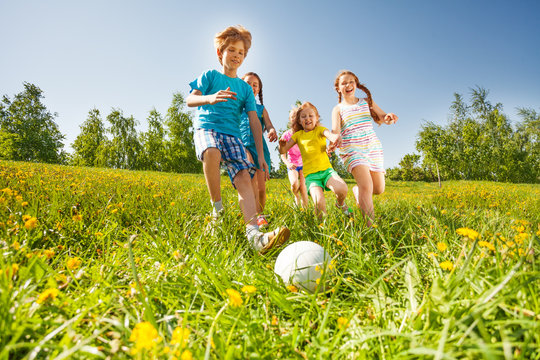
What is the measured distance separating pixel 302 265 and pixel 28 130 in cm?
5634

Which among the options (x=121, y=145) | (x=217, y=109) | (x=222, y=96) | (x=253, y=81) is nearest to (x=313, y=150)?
(x=253, y=81)

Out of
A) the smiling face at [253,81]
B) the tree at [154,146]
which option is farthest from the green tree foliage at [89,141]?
the smiling face at [253,81]

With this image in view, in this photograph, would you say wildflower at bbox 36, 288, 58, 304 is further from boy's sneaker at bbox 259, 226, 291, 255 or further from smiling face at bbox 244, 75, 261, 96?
smiling face at bbox 244, 75, 261, 96

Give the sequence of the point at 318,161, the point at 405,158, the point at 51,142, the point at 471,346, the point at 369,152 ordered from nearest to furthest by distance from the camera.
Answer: the point at 471,346
the point at 369,152
the point at 318,161
the point at 51,142
the point at 405,158

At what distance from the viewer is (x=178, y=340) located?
933 millimetres

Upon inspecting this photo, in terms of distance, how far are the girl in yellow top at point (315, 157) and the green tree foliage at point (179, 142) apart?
37240 mm

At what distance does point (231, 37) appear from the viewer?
3449mm

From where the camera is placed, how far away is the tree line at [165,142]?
34.2m

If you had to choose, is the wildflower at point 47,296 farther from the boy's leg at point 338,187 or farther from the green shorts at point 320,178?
the green shorts at point 320,178

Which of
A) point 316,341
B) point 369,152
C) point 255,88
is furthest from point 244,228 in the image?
point 255,88

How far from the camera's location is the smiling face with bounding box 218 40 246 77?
11.4 feet

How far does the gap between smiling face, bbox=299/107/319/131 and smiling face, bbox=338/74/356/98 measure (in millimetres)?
651

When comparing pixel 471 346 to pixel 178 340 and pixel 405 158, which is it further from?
pixel 405 158

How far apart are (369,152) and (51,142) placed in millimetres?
53109
